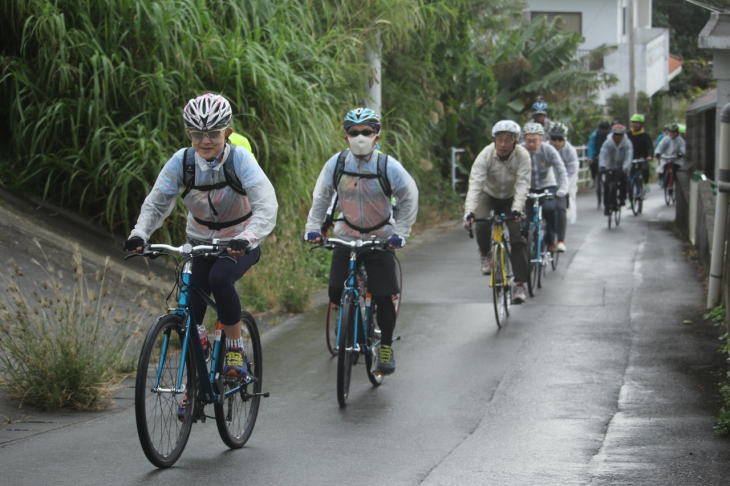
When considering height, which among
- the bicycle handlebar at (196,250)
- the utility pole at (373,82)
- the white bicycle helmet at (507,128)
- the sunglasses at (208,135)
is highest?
the utility pole at (373,82)

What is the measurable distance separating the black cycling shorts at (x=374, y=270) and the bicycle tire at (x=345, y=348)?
321 mm

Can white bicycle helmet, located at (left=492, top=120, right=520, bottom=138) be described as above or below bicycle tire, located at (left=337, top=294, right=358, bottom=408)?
above

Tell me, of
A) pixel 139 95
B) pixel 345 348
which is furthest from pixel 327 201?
pixel 139 95

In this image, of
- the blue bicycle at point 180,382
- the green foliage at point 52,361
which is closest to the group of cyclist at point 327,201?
the blue bicycle at point 180,382

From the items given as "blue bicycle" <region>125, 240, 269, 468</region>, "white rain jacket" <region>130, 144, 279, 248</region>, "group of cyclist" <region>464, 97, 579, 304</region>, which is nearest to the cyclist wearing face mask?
"white rain jacket" <region>130, 144, 279, 248</region>

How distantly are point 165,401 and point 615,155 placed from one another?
Answer: 48.4 feet

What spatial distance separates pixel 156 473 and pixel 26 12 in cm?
751

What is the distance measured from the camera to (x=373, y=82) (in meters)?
15.3

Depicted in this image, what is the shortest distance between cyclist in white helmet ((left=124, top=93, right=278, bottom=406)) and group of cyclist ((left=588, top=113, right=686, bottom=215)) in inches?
524

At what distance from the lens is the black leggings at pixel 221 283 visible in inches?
213

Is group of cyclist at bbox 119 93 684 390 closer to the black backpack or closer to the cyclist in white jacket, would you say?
the black backpack

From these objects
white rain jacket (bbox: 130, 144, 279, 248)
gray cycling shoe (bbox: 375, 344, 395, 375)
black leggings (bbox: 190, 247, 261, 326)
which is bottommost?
gray cycling shoe (bbox: 375, 344, 395, 375)

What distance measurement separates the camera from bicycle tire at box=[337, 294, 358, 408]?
21.7ft

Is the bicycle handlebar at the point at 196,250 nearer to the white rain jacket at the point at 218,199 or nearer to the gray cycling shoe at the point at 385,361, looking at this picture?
the white rain jacket at the point at 218,199
